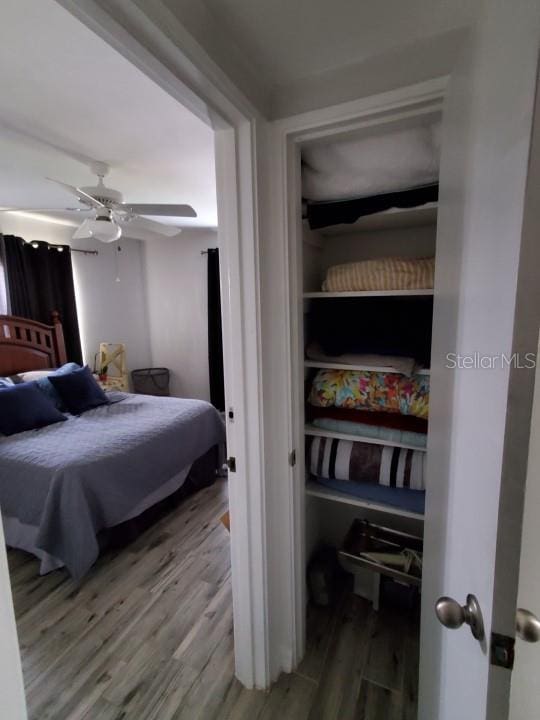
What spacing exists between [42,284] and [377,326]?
351cm

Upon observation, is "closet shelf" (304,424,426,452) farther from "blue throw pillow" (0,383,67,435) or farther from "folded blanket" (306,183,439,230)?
"blue throw pillow" (0,383,67,435)

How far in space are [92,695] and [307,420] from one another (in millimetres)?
1385

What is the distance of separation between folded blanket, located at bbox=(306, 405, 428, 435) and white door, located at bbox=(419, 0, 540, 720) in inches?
15.2

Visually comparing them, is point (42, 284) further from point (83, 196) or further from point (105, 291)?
point (83, 196)

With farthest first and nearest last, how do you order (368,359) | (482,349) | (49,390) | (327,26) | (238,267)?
(49,390) < (368,359) < (238,267) < (327,26) < (482,349)

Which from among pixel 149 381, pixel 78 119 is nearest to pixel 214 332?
pixel 149 381

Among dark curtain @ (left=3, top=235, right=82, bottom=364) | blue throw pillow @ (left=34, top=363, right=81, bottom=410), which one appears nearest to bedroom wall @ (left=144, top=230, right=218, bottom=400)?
dark curtain @ (left=3, top=235, right=82, bottom=364)

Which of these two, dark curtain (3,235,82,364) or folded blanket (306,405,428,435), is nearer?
folded blanket (306,405,428,435)

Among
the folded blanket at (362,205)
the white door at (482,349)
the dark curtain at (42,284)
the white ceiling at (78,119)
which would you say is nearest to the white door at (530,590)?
the white door at (482,349)

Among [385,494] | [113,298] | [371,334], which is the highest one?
[113,298]

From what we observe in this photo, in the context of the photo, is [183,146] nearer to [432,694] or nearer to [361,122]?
[361,122]

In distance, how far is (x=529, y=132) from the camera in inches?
16.8

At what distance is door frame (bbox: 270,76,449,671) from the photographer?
1.00m

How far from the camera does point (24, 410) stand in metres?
2.45
